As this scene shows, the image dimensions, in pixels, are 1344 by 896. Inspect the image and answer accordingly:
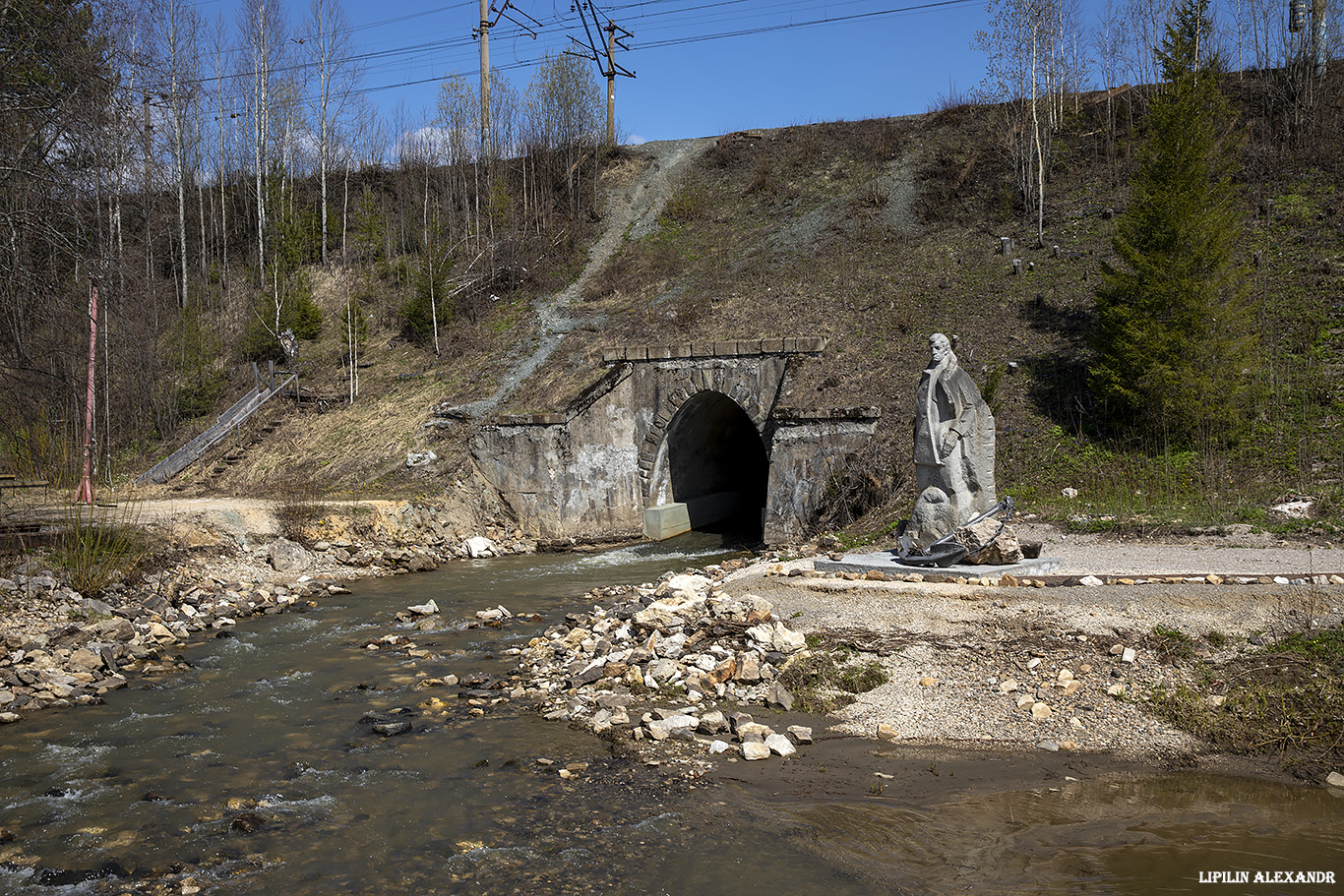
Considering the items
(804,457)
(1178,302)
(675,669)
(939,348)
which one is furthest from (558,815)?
(1178,302)

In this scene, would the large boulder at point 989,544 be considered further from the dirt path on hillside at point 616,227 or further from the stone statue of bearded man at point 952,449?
the dirt path on hillside at point 616,227

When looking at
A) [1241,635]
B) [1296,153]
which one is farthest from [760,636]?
[1296,153]

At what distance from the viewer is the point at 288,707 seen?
345 inches

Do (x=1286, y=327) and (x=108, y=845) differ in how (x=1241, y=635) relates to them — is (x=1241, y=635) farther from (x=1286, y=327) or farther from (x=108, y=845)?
(x=1286, y=327)

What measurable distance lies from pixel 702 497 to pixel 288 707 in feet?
44.5

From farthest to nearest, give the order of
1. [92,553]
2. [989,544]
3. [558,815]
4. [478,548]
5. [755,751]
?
[478,548], [92,553], [989,544], [755,751], [558,815]

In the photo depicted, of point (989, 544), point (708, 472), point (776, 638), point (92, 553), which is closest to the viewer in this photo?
point (776, 638)

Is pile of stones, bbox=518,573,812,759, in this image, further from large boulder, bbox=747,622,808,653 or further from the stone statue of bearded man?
Answer: the stone statue of bearded man

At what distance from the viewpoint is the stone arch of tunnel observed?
1966 centimetres

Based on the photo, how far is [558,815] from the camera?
617 centimetres

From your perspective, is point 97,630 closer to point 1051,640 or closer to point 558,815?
point 558,815

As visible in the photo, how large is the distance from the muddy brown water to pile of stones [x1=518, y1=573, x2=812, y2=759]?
13.6 inches

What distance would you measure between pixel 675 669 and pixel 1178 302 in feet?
40.5

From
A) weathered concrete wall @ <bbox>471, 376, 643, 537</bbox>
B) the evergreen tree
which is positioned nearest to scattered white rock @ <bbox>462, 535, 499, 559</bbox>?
weathered concrete wall @ <bbox>471, 376, 643, 537</bbox>
